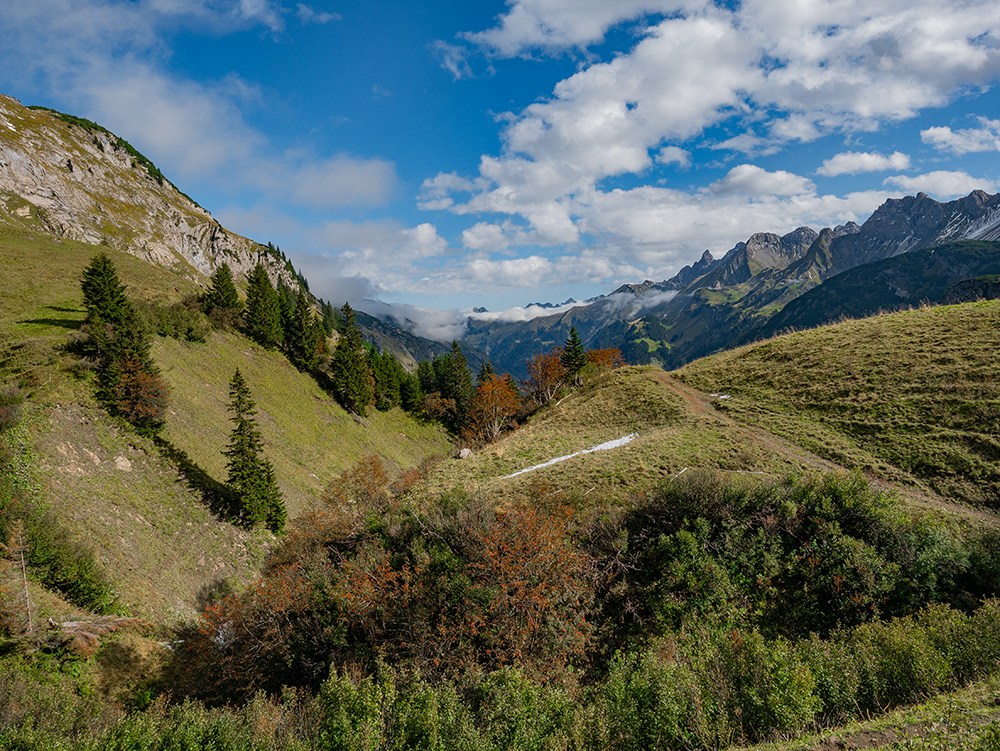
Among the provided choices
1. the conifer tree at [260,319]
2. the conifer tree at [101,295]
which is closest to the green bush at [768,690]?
the conifer tree at [101,295]

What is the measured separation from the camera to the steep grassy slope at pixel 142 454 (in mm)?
23156

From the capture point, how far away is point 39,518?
19812 mm

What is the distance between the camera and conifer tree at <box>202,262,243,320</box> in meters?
61.2

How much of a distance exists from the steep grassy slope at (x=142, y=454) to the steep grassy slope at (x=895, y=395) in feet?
129

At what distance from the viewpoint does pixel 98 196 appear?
404 feet

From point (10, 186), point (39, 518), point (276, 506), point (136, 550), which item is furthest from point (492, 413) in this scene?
point (10, 186)

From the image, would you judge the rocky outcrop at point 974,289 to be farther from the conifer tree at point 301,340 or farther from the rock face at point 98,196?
the rock face at point 98,196

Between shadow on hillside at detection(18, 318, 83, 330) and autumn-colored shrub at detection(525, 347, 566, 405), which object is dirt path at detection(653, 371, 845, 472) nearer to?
autumn-colored shrub at detection(525, 347, 566, 405)

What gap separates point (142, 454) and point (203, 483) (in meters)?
4.55

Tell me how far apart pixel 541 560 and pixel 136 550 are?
25.0 metres

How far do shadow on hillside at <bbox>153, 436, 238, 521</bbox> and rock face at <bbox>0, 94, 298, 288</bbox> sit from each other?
3616 inches

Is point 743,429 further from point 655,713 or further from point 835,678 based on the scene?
point 655,713

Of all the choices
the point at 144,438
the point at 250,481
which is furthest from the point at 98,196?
the point at 250,481

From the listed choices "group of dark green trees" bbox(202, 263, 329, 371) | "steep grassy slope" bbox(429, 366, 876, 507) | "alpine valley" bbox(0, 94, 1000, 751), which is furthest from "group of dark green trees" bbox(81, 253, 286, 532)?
"group of dark green trees" bbox(202, 263, 329, 371)
